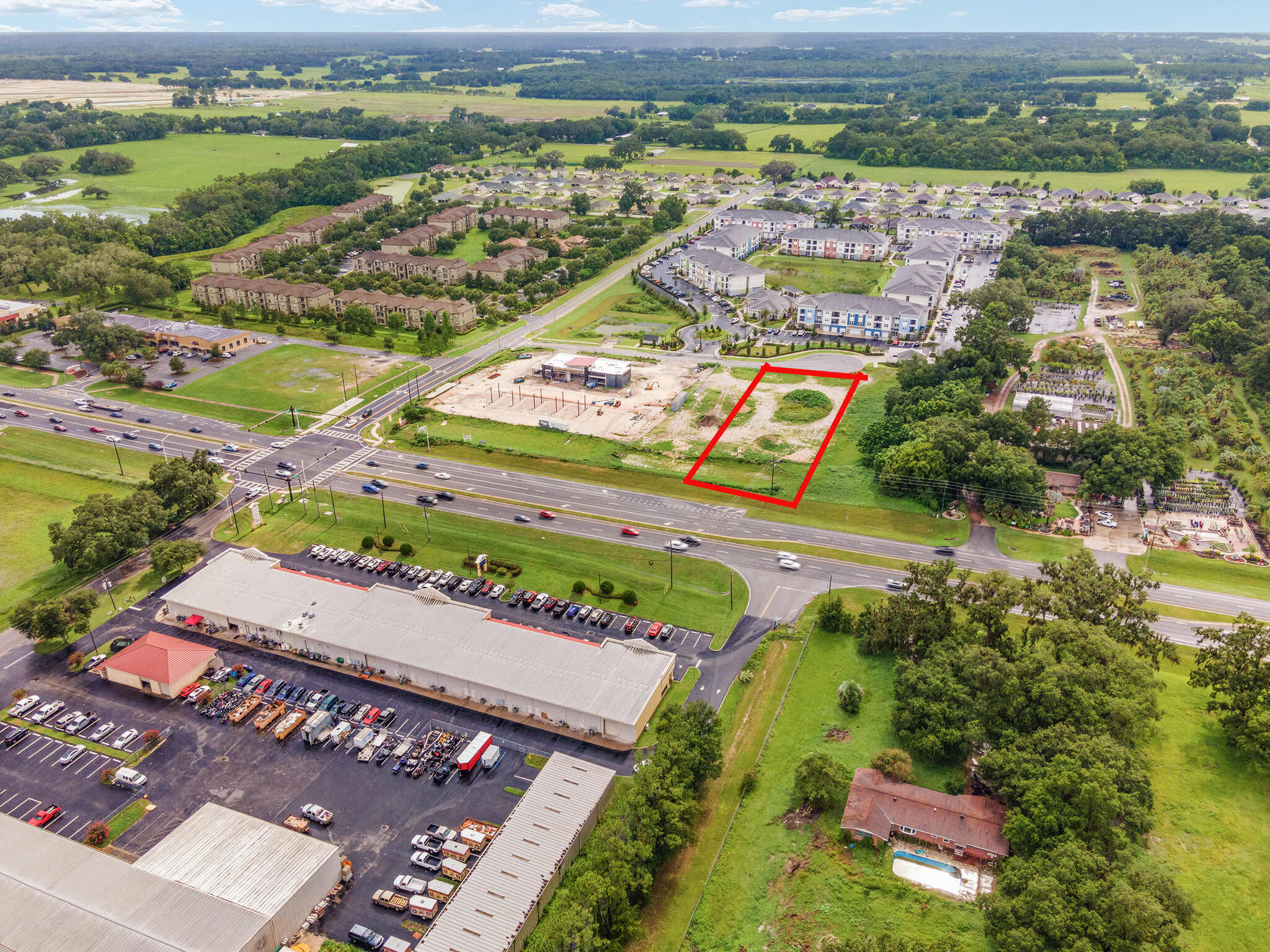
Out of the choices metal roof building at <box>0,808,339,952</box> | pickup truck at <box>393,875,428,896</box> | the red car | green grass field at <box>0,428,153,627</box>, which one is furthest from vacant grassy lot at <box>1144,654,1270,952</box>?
green grass field at <box>0,428,153,627</box>

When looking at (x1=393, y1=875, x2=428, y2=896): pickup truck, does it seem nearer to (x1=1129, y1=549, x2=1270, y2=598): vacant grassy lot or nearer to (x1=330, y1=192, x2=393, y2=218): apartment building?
(x1=1129, y1=549, x2=1270, y2=598): vacant grassy lot

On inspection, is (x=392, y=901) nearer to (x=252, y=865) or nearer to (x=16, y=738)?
(x=252, y=865)

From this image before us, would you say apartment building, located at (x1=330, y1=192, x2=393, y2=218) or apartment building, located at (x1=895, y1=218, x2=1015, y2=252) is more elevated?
apartment building, located at (x1=330, y1=192, x2=393, y2=218)

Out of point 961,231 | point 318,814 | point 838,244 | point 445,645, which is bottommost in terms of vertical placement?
point 318,814

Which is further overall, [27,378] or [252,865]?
[27,378]

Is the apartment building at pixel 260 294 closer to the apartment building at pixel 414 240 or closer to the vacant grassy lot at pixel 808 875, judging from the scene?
the apartment building at pixel 414 240

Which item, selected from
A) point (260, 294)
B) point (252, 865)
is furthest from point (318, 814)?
point (260, 294)

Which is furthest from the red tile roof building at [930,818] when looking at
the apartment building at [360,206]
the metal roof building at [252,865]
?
the apartment building at [360,206]

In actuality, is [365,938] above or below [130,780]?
below
